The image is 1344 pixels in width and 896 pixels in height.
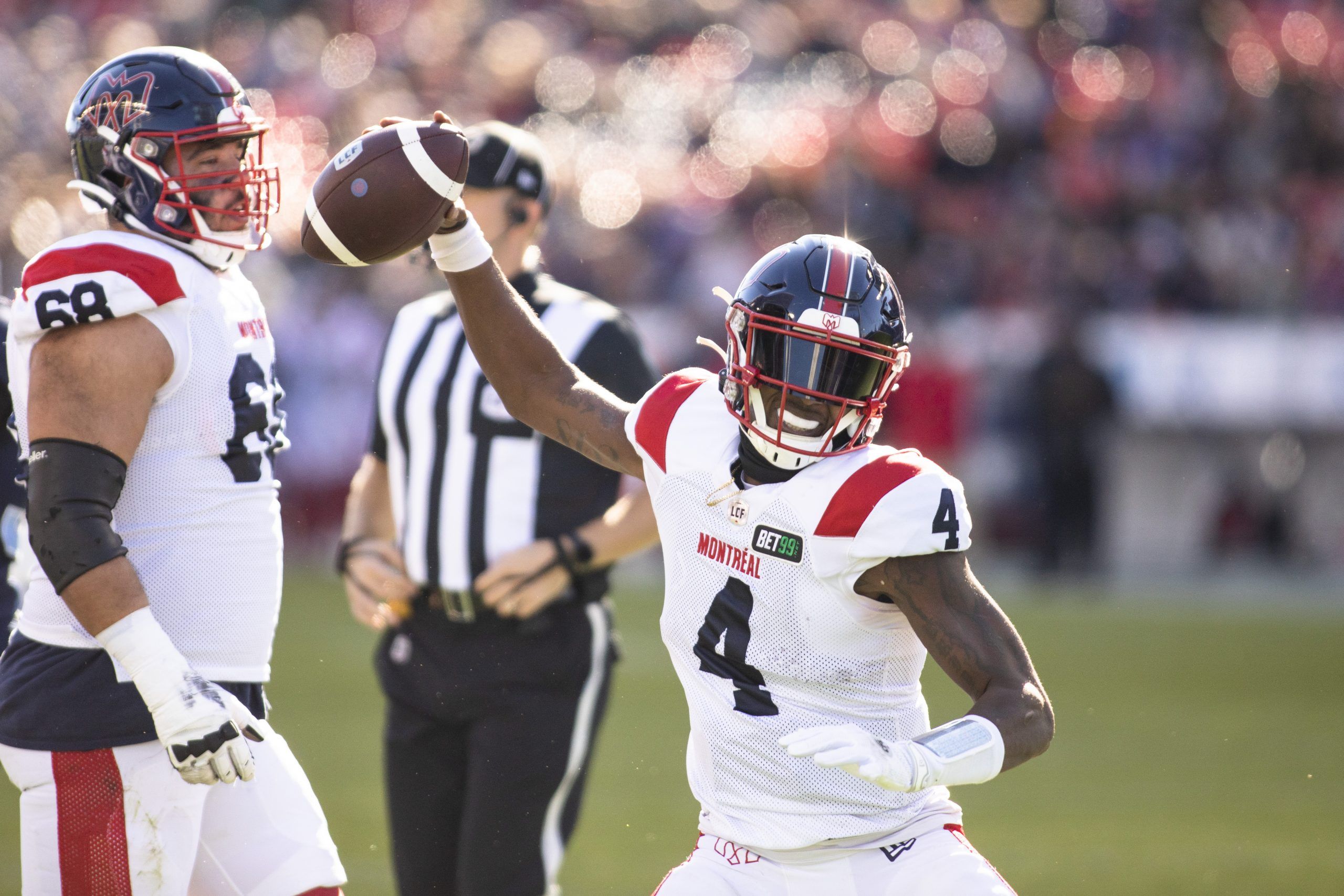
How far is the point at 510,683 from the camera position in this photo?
12.0 feet

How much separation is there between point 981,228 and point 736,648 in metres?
10.4

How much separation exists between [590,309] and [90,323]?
5.05 ft

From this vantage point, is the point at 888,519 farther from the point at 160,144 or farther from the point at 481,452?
the point at 481,452

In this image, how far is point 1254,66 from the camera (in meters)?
12.8

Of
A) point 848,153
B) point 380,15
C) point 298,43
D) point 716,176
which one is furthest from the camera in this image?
point 380,15

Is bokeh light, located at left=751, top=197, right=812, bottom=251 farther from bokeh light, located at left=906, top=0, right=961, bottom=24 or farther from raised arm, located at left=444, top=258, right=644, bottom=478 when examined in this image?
raised arm, located at left=444, top=258, right=644, bottom=478

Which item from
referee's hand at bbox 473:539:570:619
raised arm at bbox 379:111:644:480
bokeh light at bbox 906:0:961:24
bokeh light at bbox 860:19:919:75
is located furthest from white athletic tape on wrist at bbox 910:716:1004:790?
bokeh light at bbox 906:0:961:24

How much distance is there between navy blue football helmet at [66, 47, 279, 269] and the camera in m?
2.79

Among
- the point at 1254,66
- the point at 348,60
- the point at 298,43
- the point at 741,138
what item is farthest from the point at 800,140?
the point at 298,43

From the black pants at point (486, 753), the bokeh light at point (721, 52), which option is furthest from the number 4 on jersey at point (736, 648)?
the bokeh light at point (721, 52)

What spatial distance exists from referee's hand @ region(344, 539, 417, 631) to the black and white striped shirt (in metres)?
0.04

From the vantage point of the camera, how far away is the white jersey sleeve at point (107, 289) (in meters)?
2.54

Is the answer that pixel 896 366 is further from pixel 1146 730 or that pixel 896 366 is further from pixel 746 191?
pixel 746 191

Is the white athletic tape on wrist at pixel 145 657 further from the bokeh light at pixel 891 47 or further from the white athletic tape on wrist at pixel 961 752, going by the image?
the bokeh light at pixel 891 47
